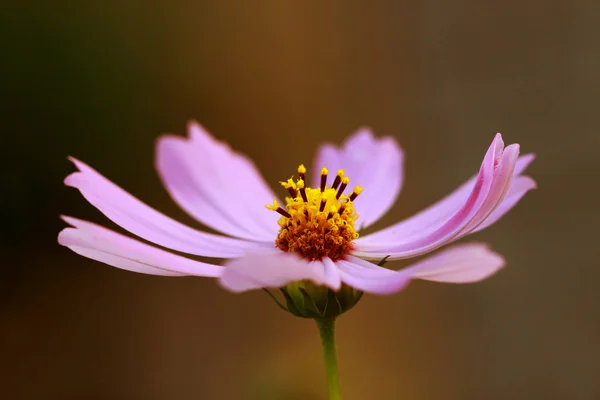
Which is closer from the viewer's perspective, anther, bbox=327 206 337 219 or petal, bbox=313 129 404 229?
anther, bbox=327 206 337 219

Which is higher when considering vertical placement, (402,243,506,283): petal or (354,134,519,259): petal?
(354,134,519,259): petal

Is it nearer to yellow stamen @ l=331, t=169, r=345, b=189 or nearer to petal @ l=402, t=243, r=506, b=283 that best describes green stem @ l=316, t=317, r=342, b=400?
petal @ l=402, t=243, r=506, b=283

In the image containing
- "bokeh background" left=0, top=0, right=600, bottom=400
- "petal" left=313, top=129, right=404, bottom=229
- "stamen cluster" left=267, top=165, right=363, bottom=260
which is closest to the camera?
"stamen cluster" left=267, top=165, right=363, bottom=260

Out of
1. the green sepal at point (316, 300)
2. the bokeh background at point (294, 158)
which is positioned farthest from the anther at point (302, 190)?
the bokeh background at point (294, 158)

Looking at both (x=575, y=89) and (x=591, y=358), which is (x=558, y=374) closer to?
(x=591, y=358)

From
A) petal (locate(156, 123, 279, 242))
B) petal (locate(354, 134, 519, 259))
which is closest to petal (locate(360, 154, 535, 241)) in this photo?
petal (locate(354, 134, 519, 259))

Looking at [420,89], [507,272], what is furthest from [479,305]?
[420,89]

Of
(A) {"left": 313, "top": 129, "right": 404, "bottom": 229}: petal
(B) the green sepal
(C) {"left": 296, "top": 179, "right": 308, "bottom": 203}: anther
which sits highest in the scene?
(A) {"left": 313, "top": 129, "right": 404, "bottom": 229}: petal

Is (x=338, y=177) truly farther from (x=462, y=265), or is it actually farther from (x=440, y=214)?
(x=462, y=265)
